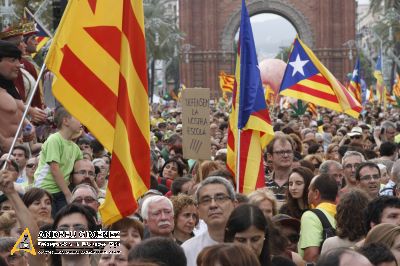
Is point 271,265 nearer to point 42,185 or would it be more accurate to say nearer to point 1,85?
point 1,85

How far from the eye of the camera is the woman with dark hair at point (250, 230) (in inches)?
289

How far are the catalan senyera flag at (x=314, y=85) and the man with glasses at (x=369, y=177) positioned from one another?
23.9ft

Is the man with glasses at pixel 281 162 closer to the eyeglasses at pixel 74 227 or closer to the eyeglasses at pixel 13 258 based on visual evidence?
the eyeglasses at pixel 13 258

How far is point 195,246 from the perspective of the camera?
793 centimetres

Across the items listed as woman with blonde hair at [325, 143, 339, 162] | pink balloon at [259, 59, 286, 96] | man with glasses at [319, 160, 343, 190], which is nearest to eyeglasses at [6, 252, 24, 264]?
man with glasses at [319, 160, 343, 190]

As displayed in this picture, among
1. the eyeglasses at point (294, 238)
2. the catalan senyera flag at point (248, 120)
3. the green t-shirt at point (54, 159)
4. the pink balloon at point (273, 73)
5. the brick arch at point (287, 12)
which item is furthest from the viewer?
the brick arch at point (287, 12)

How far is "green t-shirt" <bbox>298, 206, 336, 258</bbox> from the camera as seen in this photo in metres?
9.00

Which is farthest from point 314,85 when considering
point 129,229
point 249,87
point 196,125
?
point 129,229

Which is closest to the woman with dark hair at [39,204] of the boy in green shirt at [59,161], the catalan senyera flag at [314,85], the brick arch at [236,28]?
the boy in green shirt at [59,161]

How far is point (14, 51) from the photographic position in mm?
8344

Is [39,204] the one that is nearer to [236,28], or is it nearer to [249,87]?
[249,87]

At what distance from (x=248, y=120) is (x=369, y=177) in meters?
2.11

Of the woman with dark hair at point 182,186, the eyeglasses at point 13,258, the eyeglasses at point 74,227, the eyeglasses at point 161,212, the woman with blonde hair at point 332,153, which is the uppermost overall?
the eyeglasses at point 74,227

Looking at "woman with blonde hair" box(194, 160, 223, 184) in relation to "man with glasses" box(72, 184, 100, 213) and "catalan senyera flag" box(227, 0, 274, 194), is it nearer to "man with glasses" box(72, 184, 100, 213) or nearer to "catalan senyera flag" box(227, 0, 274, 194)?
"catalan senyera flag" box(227, 0, 274, 194)
